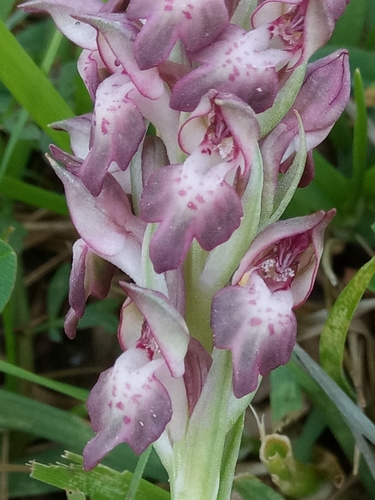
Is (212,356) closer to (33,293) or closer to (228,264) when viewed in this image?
(228,264)

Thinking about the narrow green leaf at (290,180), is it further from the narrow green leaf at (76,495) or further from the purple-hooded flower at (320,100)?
the narrow green leaf at (76,495)

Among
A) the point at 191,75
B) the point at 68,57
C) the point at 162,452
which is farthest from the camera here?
the point at 68,57

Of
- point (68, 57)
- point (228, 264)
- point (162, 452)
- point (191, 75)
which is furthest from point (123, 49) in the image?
point (68, 57)

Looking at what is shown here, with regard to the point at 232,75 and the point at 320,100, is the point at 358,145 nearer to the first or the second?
the point at 320,100

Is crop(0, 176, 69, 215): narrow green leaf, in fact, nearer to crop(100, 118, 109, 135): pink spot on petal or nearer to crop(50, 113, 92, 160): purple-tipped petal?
crop(50, 113, 92, 160): purple-tipped petal

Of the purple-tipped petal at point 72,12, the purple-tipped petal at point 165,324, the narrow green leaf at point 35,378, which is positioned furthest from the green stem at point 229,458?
the purple-tipped petal at point 72,12

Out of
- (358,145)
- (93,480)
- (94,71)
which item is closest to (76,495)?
(93,480)

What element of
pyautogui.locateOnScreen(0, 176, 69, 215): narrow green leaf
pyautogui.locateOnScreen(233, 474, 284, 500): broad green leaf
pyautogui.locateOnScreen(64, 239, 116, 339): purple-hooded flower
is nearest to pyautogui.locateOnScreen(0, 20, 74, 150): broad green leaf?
pyautogui.locateOnScreen(0, 176, 69, 215): narrow green leaf
